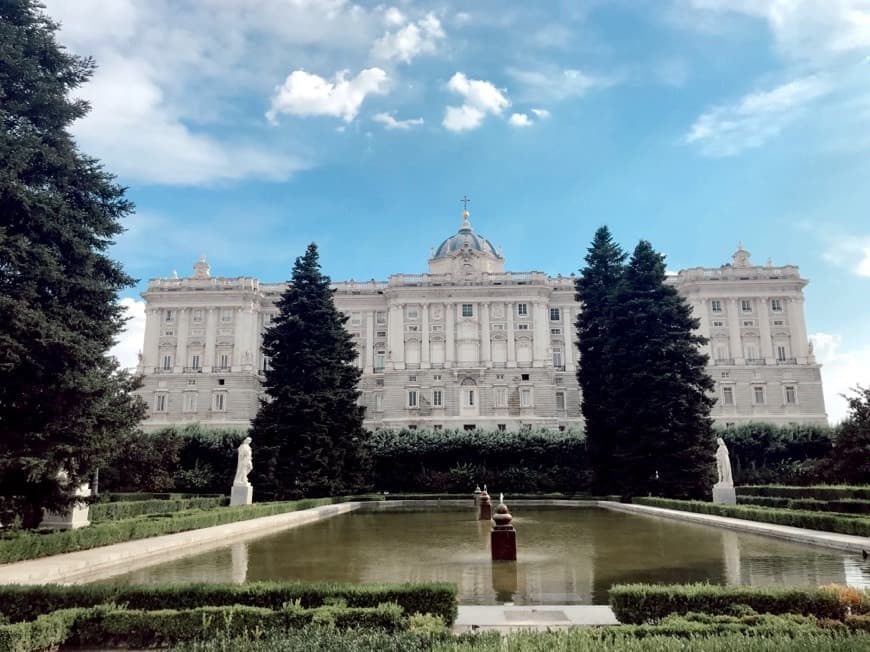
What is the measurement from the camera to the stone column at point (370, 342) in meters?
71.0

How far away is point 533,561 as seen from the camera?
455 inches

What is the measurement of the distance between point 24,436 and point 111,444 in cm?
187

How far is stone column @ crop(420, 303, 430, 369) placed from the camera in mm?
68688

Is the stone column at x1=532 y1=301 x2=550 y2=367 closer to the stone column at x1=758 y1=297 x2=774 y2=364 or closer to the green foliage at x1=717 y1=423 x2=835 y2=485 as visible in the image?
the stone column at x1=758 y1=297 x2=774 y2=364

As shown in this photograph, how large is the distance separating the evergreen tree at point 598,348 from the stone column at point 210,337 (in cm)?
4601

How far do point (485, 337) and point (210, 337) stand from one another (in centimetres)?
2957

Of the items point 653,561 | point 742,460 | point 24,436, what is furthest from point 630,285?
point 24,436

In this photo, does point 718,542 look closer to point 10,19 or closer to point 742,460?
point 10,19

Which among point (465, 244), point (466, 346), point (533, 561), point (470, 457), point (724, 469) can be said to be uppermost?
point (465, 244)

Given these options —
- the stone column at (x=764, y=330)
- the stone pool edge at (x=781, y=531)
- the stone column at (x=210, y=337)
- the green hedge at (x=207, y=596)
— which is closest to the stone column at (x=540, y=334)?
the stone column at (x=764, y=330)

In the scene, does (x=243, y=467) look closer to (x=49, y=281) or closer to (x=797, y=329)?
(x=49, y=281)

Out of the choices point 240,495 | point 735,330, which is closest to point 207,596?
point 240,495

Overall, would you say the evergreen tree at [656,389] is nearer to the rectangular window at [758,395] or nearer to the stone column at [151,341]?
the rectangular window at [758,395]

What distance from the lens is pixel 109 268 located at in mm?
15406
